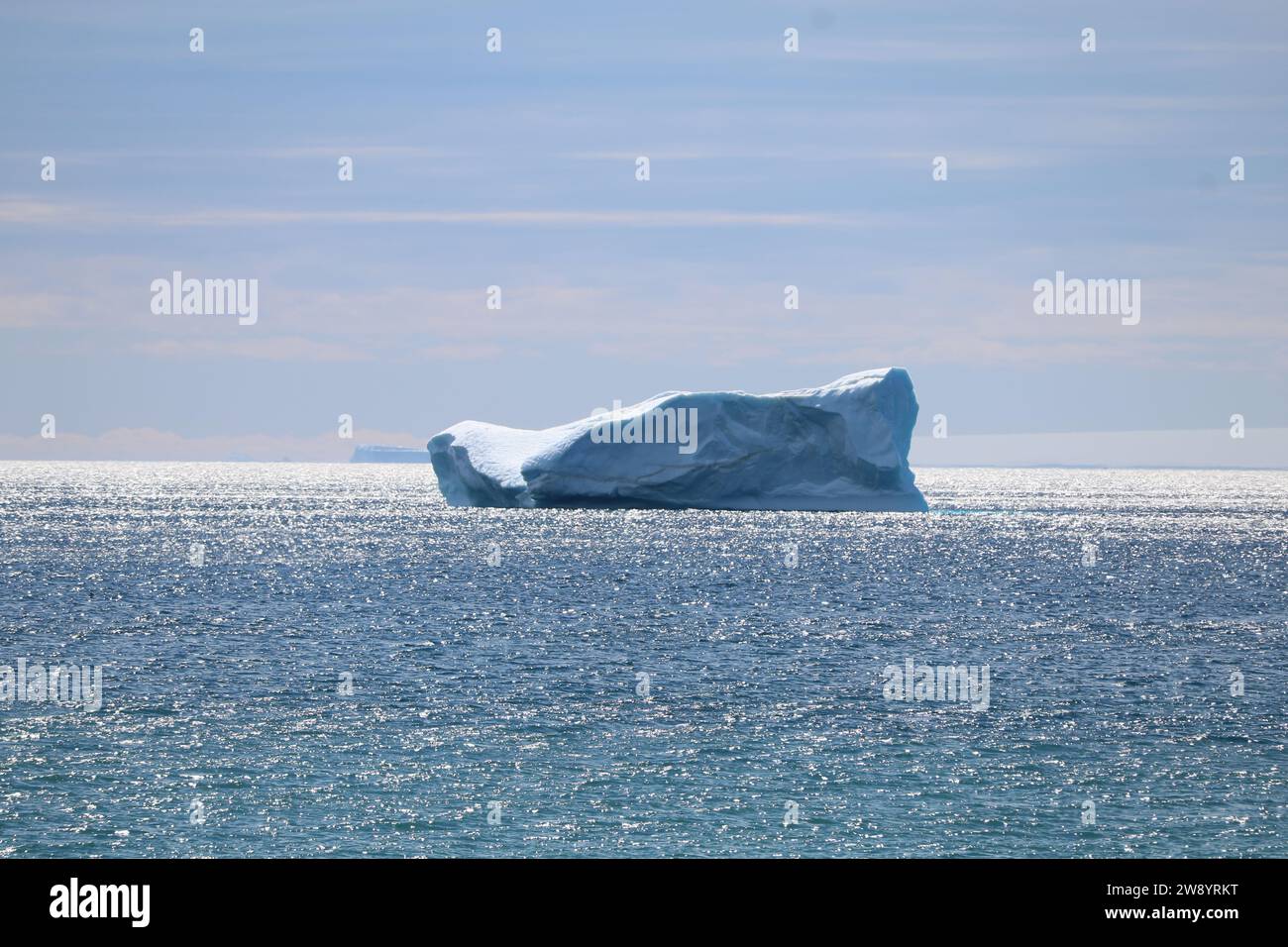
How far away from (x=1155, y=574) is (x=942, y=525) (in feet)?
135

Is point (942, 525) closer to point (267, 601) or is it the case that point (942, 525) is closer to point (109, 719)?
point (267, 601)

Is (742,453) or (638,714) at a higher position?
(742,453)

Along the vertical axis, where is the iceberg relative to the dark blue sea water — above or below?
above

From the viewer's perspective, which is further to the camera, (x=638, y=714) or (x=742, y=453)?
(x=742, y=453)

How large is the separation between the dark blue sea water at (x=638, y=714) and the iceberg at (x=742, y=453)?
26252mm

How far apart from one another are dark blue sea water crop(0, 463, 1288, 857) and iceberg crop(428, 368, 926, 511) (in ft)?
86.1

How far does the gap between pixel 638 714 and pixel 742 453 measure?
207 feet

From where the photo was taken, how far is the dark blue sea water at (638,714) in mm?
17109

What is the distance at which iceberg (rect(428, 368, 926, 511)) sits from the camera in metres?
86.3

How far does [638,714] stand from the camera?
80.5ft
